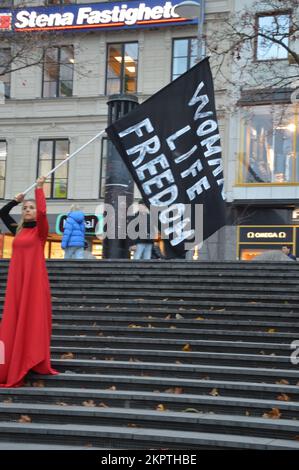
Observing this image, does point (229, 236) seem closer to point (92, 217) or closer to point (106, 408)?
point (92, 217)

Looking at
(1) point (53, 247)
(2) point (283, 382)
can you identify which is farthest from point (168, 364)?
(1) point (53, 247)

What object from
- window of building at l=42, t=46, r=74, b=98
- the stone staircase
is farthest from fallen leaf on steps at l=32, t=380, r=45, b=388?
window of building at l=42, t=46, r=74, b=98

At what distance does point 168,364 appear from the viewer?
8.34 m

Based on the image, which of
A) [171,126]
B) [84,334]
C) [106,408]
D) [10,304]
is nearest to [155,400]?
[106,408]

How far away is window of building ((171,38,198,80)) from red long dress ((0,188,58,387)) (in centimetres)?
2158

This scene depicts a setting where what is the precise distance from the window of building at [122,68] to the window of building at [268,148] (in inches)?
204

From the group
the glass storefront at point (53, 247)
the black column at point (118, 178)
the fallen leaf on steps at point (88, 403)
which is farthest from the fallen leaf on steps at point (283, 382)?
the glass storefront at point (53, 247)

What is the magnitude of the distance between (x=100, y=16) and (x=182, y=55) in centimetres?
370

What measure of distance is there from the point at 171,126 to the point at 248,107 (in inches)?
648

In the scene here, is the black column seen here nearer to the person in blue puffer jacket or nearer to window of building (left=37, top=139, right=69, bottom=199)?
the person in blue puffer jacket

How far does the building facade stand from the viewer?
2673 centimetres

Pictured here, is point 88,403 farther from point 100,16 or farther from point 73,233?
point 100,16

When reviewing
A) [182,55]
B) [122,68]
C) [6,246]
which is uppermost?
[182,55]

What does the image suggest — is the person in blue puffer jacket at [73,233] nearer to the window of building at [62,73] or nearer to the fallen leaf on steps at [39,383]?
the fallen leaf on steps at [39,383]
